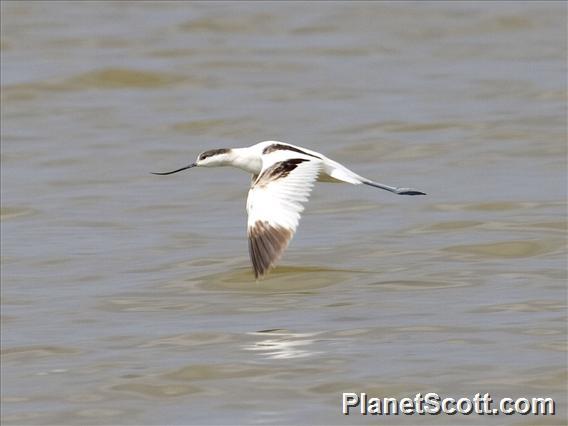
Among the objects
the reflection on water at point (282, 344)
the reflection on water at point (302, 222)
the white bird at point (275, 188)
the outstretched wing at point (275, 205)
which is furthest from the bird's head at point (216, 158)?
the reflection on water at point (282, 344)

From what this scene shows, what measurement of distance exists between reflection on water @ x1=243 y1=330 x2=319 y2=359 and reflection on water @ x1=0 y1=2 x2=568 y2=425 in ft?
0.08

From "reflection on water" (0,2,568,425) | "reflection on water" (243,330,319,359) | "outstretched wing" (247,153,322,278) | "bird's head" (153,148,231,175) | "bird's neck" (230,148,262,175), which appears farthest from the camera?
"bird's head" (153,148,231,175)

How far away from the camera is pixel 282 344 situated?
10781mm

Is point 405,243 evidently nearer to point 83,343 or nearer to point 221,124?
point 83,343

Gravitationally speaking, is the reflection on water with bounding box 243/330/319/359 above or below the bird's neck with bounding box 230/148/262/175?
below

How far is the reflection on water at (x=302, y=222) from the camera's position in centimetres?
1011

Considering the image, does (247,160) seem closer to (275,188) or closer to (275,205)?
(275,188)

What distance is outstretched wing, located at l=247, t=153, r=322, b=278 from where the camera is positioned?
10242 mm

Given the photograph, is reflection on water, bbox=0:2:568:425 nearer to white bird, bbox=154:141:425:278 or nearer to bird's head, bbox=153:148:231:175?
white bird, bbox=154:141:425:278

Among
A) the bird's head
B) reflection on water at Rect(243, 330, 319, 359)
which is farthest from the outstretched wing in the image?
the bird's head

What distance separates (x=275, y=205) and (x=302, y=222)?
4750mm

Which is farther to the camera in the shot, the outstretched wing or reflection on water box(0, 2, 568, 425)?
the outstretched wing

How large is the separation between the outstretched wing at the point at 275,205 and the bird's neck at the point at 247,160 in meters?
0.68

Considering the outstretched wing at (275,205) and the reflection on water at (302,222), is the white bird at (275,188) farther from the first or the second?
the reflection on water at (302,222)
